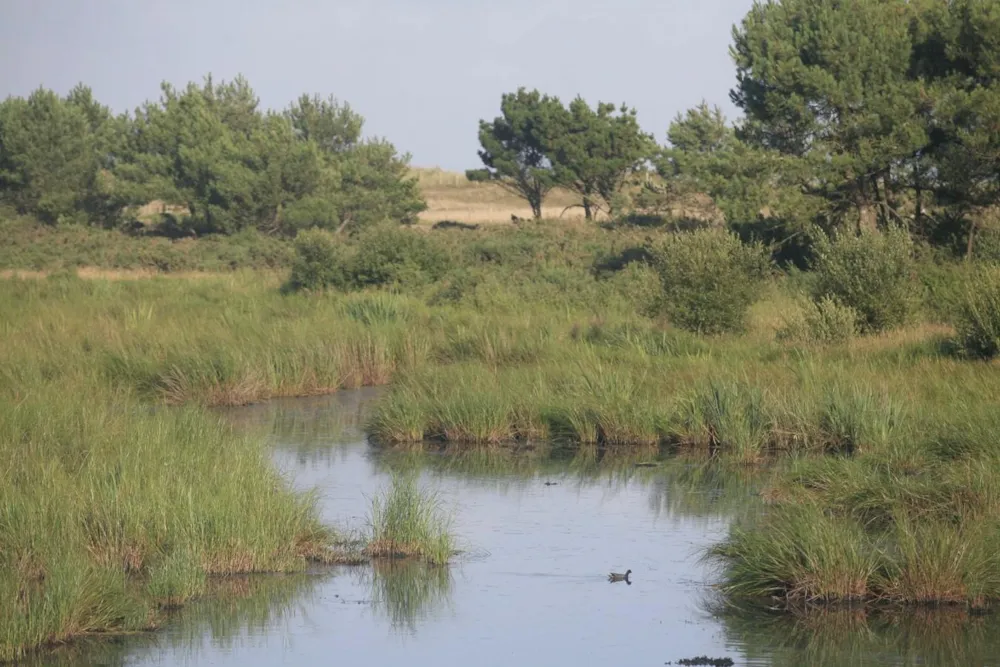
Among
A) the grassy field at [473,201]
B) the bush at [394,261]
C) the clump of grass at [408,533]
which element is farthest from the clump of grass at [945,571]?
the grassy field at [473,201]

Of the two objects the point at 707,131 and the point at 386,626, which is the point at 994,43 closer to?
the point at 386,626

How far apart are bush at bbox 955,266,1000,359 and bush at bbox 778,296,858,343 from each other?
7.81 feet

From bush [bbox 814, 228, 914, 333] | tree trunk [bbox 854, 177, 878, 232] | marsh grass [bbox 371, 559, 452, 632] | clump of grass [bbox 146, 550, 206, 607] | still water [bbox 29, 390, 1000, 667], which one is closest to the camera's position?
still water [bbox 29, 390, 1000, 667]

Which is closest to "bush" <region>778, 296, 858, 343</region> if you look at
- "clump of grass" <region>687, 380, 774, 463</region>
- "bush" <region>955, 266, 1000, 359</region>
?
"bush" <region>955, 266, 1000, 359</region>

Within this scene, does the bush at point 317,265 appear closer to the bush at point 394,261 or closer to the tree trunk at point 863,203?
the bush at point 394,261

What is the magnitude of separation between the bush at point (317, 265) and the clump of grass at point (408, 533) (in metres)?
21.9

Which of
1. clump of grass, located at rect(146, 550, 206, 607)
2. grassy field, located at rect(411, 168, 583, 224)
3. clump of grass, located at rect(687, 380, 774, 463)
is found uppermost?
grassy field, located at rect(411, 168, 583, 224)

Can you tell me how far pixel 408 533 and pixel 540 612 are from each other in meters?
1.60

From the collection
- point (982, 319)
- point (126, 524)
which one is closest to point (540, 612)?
point (126, 524)

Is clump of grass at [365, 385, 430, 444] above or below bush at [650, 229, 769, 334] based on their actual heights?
below

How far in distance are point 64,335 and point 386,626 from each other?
14228 millimetres

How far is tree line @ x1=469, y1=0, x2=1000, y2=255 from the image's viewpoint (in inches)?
1218

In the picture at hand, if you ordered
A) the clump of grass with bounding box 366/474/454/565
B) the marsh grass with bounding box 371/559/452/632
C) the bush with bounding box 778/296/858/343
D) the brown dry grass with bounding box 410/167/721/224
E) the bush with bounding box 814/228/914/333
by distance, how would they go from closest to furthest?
the marsh grass with bounding box 371/559/452/632 → the clump of grass with bounding box 366/474/454/565 → the bush with bounding box 778/296/858/343 → the bush with bounding box 814/228/914/333 → the brown dry grass with bounding box 410/167/721/224

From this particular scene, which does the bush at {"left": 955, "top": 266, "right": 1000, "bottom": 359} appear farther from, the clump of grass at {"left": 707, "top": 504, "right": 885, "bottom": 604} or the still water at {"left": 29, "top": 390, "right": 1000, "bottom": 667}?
the clump of grass at {"left": 707, "top": 504, "right": 885, "bottom": 604}
